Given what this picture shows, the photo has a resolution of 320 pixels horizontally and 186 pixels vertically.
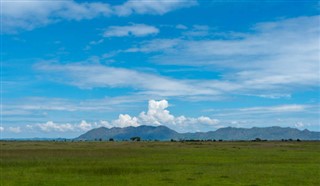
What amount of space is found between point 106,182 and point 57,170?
439 inches

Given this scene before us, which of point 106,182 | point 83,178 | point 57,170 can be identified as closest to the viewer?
point 106,182

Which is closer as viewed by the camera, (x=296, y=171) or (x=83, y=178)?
(x=83, y=178)

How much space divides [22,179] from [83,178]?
505 cm

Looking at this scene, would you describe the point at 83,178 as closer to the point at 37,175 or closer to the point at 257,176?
the point at 37,175

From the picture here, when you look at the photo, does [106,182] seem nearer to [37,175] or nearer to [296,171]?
[37,175]

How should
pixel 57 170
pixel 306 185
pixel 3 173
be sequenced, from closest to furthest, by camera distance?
pixel 306 185
pixel 3 173
pixel 57 170

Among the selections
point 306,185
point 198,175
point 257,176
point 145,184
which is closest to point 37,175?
point 145,184

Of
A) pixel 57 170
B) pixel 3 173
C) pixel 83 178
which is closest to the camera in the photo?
pixel 83 178

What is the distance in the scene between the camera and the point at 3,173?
133ft

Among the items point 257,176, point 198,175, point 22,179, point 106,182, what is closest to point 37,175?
point 22,179

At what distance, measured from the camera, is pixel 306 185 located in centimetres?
3148

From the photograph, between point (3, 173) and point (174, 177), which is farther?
point (3, 173)

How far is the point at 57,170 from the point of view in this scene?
43250 millimetres

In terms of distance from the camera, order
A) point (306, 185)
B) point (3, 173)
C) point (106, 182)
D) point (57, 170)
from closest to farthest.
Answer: point (306, 185) < point (106, 182) < point (3, 173) < point (57, 170)
